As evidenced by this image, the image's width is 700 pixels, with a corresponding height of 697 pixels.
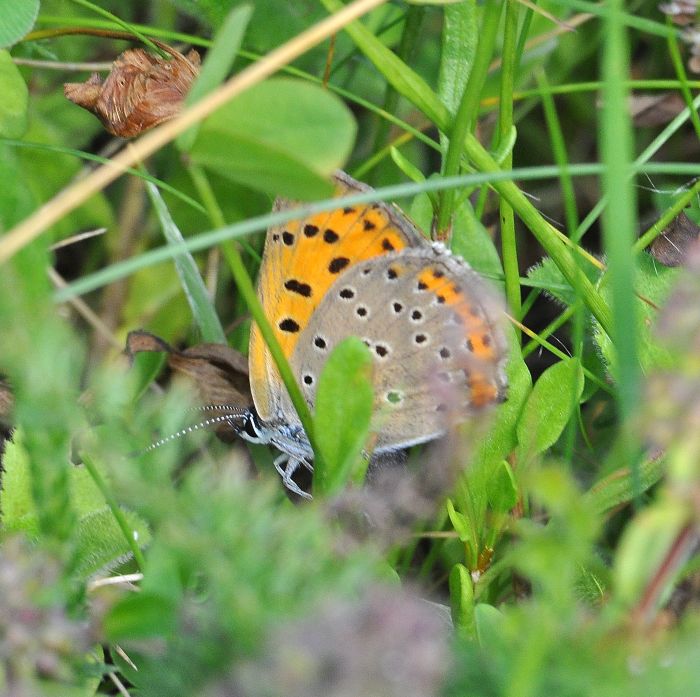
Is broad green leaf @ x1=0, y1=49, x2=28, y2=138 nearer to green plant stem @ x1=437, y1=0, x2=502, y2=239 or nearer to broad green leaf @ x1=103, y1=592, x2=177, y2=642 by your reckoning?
green plant stem @ x1=437, y1=0, x2=502, y2=239

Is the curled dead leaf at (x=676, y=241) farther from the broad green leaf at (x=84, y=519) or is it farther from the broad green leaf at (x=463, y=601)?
the broad green leaf at (x=84, y=519)

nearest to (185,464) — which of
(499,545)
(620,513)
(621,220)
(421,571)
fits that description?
(421,571)

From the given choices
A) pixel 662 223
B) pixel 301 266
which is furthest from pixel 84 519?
pixel 662 223

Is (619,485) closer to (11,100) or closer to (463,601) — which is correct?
(463,601)

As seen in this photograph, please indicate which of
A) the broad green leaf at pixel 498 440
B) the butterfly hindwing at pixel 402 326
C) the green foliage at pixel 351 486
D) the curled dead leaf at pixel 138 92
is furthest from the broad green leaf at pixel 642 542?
the curled dead leaf at pixel 138 92

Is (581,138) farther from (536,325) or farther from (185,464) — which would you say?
(185,464)

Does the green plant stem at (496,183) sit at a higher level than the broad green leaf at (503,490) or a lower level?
higher
